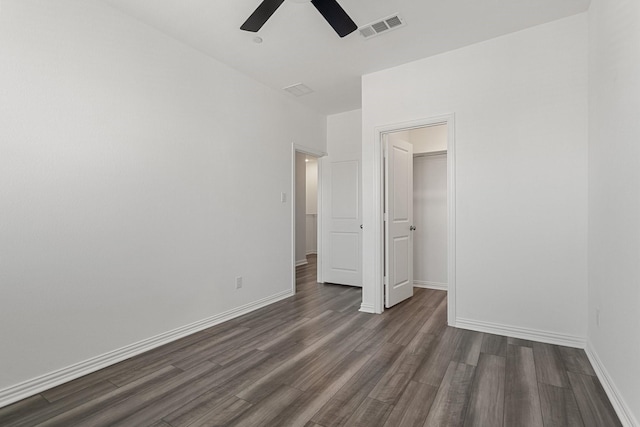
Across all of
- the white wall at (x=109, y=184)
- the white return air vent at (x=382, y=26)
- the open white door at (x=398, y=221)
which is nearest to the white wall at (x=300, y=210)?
the open white door at (x=398, y=221)

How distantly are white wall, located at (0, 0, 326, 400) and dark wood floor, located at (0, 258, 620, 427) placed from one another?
41 centimetres

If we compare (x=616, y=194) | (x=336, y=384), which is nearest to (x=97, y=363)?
(x=336, y=384)

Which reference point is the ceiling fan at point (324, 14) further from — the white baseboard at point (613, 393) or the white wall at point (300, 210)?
the white wall at point (300, 210)

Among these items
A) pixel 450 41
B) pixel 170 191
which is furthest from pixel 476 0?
pixel 170 191

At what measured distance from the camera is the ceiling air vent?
157 inches

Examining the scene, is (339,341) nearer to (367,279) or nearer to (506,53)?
(367,279)

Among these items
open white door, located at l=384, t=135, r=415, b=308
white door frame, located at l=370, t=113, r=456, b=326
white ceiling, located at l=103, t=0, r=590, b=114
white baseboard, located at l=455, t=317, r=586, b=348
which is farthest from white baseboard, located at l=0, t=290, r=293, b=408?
white ceiling, located at l=103, t=0, r=590, b=114

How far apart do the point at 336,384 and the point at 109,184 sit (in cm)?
227

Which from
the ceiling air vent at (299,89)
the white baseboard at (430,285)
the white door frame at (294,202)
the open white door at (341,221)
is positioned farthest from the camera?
the open white door at (341,221)

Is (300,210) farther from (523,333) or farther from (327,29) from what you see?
(523,333)

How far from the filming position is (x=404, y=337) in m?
2.89

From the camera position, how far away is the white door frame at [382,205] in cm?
318

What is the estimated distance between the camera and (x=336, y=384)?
2098mm

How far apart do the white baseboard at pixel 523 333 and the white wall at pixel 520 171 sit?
0.9 inches
